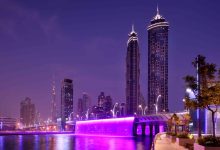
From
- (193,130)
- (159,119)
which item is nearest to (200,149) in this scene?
(193,130)

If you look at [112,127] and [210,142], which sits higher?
[210,142]

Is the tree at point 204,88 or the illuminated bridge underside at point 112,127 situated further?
the illuminated bridge underside at point 112,127

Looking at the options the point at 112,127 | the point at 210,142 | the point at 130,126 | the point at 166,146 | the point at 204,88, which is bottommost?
the point at 112,127

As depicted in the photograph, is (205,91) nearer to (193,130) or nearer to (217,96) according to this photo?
(217,96)

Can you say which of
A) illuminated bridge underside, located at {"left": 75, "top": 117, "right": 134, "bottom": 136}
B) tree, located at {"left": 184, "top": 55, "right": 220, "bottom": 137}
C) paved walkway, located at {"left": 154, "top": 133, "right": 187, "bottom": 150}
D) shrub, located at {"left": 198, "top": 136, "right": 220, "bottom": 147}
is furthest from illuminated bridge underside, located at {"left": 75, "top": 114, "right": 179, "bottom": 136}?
shrub, located at {"left": 198, "top": 136, "right": 220, "bottom": 147}

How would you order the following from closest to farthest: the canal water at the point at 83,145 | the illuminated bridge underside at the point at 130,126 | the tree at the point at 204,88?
the tree at the point at 204,88 → the canal water at the point at 83,145 → the illuminated bridge underside at the point at 130,126

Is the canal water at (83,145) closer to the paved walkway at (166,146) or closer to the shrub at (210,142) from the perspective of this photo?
the paved walkway at (166,146)

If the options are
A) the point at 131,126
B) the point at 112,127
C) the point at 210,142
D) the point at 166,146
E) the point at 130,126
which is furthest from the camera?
the point at 112,127

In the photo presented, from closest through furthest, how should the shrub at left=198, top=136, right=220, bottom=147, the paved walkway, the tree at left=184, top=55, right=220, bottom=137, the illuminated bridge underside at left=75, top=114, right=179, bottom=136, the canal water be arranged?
1. the shrub at left=198, top=136, right=220, bottom=147
2. the tree at left=184, top=55, right=220, bottom=137
3. the paved walkway
4. the canal water
5. the illuminated bridge underside at left=75, top=114, right=179, bottom=136

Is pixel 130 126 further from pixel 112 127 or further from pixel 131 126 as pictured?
pixel 112 127

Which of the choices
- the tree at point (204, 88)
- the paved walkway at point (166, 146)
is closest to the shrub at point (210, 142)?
the tree at point (204, 88)

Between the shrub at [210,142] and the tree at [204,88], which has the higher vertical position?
the tree at [204,88]

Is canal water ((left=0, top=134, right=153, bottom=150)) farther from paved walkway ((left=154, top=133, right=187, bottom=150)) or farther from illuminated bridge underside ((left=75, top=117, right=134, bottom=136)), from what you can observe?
illuminated bridge underside ((left=75, top=117, right=134, bottom=136))

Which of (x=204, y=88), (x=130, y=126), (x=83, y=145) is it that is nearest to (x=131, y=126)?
(x=130, y=126)
